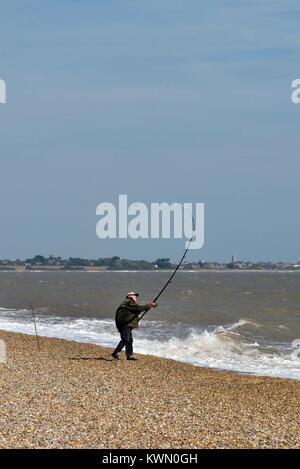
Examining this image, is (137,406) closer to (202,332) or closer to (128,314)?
(128,314)

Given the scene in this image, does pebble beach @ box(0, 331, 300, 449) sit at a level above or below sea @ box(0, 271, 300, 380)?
above

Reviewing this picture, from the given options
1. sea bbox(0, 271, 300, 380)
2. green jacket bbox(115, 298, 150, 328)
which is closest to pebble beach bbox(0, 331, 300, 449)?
green jacket bbox(115, 298, 150, 328)

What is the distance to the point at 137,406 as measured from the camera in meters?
9.73

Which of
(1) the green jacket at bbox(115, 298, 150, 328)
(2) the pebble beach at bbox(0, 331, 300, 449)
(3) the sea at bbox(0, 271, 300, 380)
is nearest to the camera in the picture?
(2) the pebble beach at bbox(0, 331, 300, 449)

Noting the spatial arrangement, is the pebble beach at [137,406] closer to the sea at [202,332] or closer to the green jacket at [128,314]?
the green jacket at [128,314]

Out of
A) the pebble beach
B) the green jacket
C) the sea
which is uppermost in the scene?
the green jacket

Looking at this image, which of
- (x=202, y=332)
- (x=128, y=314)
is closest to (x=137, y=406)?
(x=128, y=314)

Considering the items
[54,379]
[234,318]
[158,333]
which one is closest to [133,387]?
[54,379]

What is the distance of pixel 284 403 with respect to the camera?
450 inches

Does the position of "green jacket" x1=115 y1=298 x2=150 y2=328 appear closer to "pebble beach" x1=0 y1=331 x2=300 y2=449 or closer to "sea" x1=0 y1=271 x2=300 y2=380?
"pebble beach" x1=0 y1=331 x2=300 y2=449

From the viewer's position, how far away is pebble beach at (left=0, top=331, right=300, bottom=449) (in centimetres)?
793

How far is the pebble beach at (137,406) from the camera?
793cm

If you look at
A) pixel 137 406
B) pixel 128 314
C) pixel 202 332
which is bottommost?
pixel 202 332

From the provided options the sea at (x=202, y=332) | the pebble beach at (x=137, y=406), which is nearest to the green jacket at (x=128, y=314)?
the pebble beach at (x=137, y=406)
